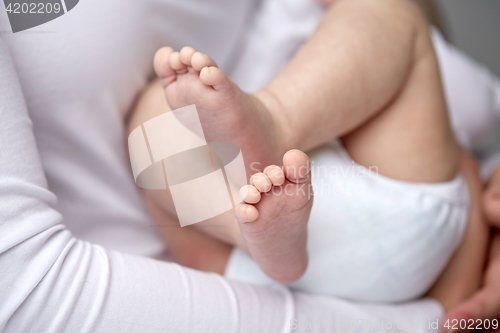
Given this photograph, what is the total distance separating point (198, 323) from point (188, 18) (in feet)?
0.94

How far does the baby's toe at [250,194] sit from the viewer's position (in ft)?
0.83

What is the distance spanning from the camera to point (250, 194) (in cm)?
25

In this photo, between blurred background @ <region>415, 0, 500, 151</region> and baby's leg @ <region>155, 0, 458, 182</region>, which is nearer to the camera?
baby's leg @ <region>155, 0, 458, 182</region>

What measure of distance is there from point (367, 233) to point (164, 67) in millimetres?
266

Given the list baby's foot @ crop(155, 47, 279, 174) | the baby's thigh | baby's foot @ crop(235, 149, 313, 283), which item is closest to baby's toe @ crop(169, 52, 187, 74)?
baby's foot @ crop(155, 47, 279, 174)

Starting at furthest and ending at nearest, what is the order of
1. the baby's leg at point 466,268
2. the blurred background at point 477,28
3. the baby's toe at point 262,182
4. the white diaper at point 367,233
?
the blurred background at point 477,28 < the baby's leg at point 466,268 < the white diaper at point 367,233 < the baby's toe at point 262,182

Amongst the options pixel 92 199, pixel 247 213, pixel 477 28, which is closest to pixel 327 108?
pixel 247 213

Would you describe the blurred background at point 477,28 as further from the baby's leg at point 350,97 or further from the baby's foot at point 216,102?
the baby's foot at point 216,102

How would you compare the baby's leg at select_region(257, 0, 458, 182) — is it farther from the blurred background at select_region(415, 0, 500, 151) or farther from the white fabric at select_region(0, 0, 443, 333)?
the blurred background at select_region(415, 0, 500, 151)

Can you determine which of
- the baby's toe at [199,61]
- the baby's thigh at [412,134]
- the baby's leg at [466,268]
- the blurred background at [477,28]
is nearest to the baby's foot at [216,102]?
the baby's toe at [199,61]

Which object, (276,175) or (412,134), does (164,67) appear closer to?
(276,175)

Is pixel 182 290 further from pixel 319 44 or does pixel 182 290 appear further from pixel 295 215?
pixel 319 44

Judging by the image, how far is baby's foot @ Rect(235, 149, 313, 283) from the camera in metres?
0.25

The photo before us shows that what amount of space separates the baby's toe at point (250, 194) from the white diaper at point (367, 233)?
12cm
